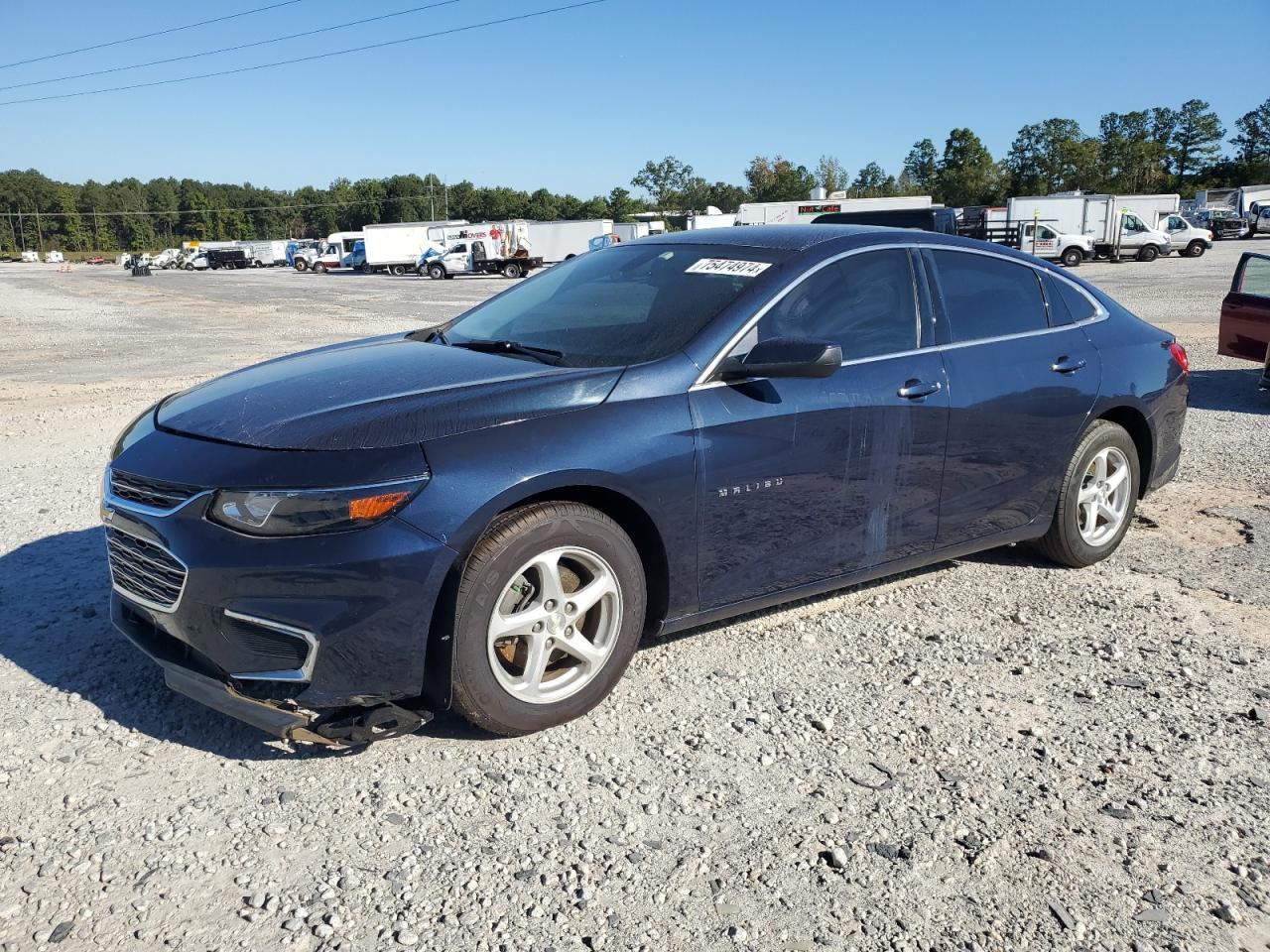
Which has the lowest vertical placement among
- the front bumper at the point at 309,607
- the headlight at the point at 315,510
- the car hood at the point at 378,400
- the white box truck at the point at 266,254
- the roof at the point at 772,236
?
the white box truck at the point at 266,254

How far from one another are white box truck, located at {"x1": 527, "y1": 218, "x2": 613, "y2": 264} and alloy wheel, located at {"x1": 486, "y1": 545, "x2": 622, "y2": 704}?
57964 mm

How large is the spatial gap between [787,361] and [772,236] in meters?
1.02

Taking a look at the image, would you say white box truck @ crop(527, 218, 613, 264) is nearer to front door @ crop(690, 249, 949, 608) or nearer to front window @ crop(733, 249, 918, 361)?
front window @ crop(733, 249, 918, 361)

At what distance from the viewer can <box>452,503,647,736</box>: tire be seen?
3143 mm

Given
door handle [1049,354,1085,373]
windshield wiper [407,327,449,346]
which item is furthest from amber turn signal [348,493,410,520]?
door handle [1049,354,1085,373]

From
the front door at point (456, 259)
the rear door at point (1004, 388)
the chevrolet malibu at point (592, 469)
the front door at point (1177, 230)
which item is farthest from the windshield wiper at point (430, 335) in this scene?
the front door at point (456, 259)

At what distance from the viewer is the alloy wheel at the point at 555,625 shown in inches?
129

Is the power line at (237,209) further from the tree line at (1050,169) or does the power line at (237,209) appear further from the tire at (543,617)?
the tire at (543,617)

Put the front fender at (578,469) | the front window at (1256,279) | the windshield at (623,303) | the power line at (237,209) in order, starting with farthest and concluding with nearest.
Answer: the power line at (237,209)
the front window at (1256,279)
the windshield at (623,303)
the front fender at (578,469)

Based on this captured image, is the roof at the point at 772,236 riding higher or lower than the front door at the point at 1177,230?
higher

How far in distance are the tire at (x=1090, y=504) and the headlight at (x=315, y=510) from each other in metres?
3.38

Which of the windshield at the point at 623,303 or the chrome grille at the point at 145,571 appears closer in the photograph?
the chrome grille at the point at 145,571

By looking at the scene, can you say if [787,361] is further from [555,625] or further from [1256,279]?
[1256,279]

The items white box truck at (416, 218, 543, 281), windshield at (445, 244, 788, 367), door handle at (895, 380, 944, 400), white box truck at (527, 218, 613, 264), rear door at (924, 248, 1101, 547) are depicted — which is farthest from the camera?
white box truck at (527, 218, 613, 264)
